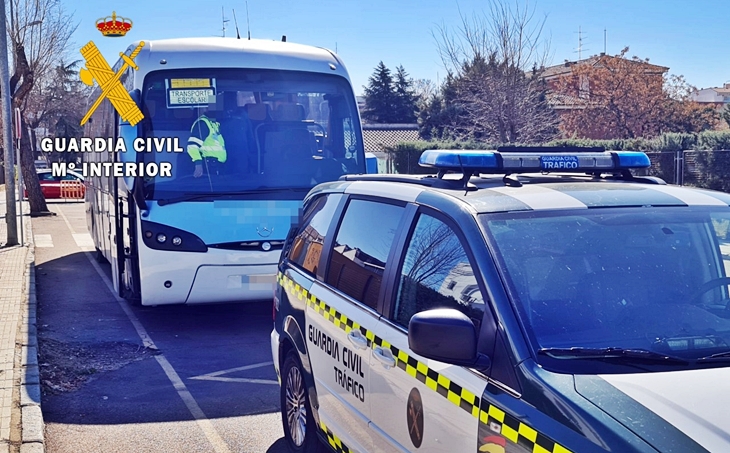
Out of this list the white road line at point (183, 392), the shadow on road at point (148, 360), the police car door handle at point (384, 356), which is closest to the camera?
the police car door handle at point (384, 356)

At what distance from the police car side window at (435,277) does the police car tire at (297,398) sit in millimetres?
1512

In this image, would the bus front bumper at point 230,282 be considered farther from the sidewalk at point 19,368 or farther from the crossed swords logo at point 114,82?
the crossed swords logo at point 114,82

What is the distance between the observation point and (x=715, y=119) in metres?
45.0

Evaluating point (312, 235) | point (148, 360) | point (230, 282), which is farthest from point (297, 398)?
point (230, 282)

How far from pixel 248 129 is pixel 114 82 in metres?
2.38

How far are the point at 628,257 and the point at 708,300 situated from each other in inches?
15.4

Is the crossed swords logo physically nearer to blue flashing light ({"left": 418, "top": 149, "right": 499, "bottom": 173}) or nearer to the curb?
the curb

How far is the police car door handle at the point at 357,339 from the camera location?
396cm

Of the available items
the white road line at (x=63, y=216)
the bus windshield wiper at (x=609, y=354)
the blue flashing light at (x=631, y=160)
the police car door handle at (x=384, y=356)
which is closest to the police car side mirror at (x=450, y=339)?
the bus windshield wiper at (x=609, y=354)

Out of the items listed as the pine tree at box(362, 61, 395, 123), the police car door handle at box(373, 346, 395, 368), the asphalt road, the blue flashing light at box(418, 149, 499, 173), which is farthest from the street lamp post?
the pine tree at box(362, 61, 395, 123)

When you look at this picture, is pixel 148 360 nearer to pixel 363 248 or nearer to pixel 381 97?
pixel 363 248

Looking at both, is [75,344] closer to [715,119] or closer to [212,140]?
[212,140]

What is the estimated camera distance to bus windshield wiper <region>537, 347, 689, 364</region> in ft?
9.43

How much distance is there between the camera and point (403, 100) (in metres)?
66.1
